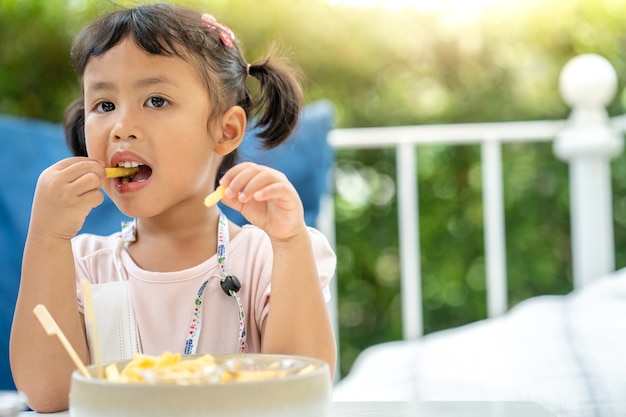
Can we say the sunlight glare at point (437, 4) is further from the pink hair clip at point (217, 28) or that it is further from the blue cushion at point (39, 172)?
the pink hair clip at point (217, 28)

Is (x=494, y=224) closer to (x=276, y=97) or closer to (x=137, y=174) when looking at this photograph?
(x=276, y=97)

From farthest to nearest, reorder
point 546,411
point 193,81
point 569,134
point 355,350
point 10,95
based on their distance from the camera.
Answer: point 355,350 → point 10,95 → point 569,134 → point 193,81 → point 546,411

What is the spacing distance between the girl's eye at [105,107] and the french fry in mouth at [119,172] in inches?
2.8

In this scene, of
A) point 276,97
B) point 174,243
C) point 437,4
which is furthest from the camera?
point 437,4

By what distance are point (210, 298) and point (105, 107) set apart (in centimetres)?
24

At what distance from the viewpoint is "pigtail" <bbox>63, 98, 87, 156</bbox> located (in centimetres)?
116

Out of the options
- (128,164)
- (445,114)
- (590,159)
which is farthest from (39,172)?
(445,114)

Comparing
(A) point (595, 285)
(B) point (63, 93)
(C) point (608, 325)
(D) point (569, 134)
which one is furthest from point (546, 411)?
(B) point (63, 93)

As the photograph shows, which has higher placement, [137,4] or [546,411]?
[137,4]

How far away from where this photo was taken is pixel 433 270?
348 centimetres

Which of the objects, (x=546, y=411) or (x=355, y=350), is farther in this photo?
(x=355, y=350)

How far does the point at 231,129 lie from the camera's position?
106 centimetres

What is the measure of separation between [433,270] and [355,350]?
0.44m

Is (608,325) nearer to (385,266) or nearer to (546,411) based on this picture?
(546,411)
